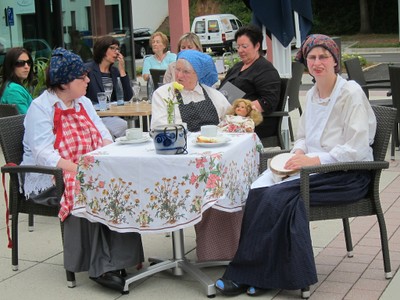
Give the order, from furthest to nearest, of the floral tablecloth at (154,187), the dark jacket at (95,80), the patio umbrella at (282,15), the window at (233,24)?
the window at (233,24), the patio umbrella at (282,15), the dark jacket at (95,80), the floral tablecloth at (154,187)

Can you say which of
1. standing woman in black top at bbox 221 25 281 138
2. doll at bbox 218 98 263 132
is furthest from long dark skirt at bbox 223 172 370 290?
standing woman in black top at bbox 221 25 281 138

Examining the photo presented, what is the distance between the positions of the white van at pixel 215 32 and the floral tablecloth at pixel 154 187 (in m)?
28.7

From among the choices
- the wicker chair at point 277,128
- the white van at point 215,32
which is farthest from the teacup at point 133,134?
the white van at point 215,32

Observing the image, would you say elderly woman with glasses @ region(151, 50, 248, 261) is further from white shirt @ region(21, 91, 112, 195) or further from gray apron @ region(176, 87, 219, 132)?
white shirt @ region(21, 91, 112, 195)

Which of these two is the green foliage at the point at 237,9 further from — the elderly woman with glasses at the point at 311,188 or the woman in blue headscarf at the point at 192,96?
the elderly woman with glasses at the point at 311,188

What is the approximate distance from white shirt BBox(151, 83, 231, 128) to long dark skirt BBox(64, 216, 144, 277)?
0.85m

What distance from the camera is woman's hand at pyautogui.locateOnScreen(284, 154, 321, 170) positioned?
4461mm

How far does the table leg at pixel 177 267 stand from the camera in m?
4.49

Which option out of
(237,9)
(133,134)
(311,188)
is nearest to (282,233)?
(311,188)

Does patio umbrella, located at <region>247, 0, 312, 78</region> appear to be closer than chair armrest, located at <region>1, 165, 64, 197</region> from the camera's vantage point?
No

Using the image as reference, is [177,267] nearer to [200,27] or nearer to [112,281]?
[112,281]

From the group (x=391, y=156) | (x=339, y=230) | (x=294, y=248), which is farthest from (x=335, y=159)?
(x=391, y=156)

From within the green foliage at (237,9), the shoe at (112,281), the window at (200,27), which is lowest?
the shoe at (112,281)

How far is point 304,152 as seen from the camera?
478cm
